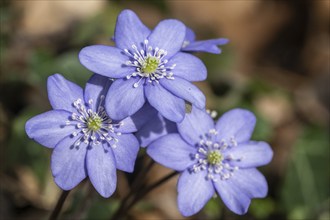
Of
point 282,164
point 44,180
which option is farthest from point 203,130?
Answer: point 282,164

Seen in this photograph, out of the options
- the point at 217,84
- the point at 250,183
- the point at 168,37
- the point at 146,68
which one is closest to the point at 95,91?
the point at 146,68

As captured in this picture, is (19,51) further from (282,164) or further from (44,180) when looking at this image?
(282,164)

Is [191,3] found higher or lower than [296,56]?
higher

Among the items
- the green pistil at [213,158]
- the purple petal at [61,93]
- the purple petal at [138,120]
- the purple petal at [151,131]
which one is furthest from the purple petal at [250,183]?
the purple petal at [61,93]

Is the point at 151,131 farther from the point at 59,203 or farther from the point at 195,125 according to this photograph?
the point at 59,203

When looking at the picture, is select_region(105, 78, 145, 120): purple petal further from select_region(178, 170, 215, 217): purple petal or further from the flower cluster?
select_region(178, 170, 215, 217): purple petal

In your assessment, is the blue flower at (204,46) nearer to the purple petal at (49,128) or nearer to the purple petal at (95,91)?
the purple petal at (95,91)
